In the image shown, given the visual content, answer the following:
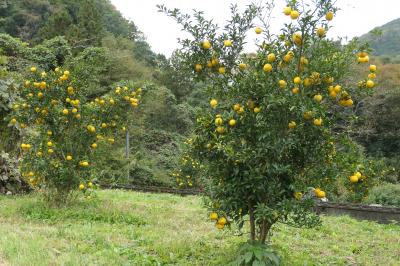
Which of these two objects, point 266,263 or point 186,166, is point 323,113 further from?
point 186,166

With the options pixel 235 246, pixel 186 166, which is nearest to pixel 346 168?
pixel 235 246

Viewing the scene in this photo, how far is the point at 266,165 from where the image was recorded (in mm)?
3918

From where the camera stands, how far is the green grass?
183 inches

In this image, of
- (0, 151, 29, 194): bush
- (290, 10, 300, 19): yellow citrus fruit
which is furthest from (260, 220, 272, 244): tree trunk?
(0, 151, 29, 194): bush

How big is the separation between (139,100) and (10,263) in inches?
163

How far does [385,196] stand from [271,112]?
34.1 ft

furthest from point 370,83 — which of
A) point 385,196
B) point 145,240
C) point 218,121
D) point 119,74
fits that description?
point 119,74

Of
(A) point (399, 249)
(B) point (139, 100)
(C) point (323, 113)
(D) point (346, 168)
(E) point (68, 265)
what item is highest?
(B) point (139, 100)

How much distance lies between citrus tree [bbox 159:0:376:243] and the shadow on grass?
2.86 metres

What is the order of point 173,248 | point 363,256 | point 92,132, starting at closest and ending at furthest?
1. point 173,248
2. point 363,256
3. point 92,132

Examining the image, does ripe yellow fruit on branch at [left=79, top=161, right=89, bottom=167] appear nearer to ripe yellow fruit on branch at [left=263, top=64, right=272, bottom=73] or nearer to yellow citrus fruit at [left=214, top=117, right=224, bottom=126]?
yellow citrus fruit at [left=214, top=117, right=224, bottom=126]

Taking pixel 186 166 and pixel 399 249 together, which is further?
pixel 186 166

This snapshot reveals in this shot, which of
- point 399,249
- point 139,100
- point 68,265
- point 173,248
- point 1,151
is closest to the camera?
point 68,265

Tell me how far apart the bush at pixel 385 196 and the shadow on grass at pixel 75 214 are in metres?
8.55
